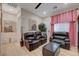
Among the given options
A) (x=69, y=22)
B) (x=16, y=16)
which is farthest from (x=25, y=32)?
(x=69, y=22)

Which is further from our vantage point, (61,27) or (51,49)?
(61,27)

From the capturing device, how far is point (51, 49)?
2.02 m

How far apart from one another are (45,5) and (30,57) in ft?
3.79

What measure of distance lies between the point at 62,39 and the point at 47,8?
75 centimetres

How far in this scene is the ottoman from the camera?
2027 mm

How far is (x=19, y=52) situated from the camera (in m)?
2.11

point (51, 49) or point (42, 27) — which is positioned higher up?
point (42, 27)

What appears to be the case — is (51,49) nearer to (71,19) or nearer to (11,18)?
(71,19)

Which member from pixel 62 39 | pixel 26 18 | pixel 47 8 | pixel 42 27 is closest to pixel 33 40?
pixel 42 27

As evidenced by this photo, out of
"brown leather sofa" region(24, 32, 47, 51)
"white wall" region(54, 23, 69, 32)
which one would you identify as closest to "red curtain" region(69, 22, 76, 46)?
"white wall" region(54, 23, 69, 32)

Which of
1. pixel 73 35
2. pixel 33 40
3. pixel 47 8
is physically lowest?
pixel 33 40

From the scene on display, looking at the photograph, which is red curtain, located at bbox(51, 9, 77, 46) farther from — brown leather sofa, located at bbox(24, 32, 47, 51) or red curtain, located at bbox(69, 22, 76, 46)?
brown leather sofa, located at bbox(24, 32, 47, 51)

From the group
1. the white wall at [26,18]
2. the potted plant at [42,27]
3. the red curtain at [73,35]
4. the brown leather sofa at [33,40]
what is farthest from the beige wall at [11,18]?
the red curtain at [73,35]

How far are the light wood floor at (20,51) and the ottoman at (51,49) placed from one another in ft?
0.28
